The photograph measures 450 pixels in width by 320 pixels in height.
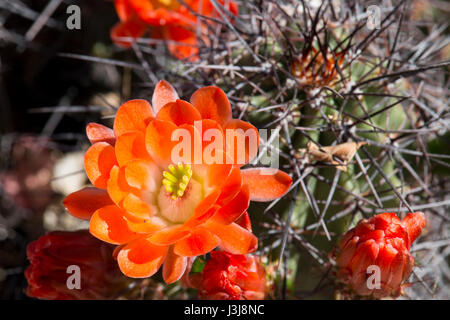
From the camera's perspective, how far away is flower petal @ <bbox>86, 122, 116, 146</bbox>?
31.8 inches

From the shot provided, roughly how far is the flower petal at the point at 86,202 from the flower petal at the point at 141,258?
89mm

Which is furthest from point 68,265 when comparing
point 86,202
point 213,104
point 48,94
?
point 48,94

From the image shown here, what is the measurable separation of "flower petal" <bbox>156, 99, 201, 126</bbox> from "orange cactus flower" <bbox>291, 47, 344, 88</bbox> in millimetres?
270

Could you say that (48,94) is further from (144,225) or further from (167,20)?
(144,225)

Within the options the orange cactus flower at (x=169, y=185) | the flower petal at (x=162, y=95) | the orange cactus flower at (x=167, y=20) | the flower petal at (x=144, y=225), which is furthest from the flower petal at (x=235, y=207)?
the orange cactus flower at (x=167, y=20)

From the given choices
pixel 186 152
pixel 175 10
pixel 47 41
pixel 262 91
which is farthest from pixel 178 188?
pixel 47 41

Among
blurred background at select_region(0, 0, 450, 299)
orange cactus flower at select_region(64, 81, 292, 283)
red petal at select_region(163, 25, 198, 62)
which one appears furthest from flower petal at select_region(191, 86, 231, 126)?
blurred background at select_region(0, 0, 450, 299)

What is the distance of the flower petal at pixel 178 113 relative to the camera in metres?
0.76

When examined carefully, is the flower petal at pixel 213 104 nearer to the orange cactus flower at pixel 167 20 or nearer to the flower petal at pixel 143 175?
the flower petal at pixel 143 175

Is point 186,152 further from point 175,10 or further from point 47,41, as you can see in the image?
point 47,41

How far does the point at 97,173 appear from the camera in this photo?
30.4 inches

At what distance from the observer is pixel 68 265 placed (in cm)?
91
